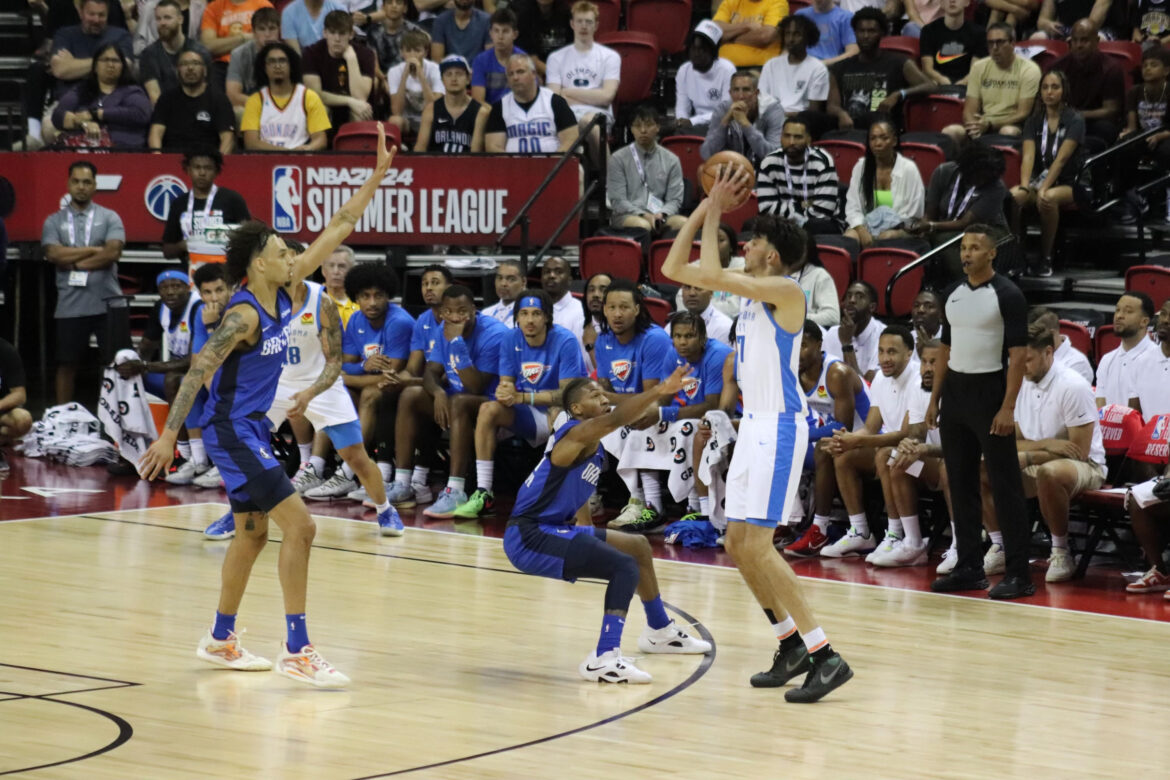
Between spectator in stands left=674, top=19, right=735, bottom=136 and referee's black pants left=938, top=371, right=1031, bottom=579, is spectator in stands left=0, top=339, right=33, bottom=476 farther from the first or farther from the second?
referee's black pants left=938, top=371, right=1031, bottom=579

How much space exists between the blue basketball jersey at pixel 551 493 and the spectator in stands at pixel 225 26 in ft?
29.5

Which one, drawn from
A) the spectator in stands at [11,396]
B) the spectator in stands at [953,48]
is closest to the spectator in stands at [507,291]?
the spectator in stands at [11,396]

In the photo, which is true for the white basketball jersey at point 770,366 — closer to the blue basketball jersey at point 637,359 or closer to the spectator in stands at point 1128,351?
the spectator in stands at point 1128,351

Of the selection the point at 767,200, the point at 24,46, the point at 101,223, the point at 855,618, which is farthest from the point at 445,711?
the point at 24,46

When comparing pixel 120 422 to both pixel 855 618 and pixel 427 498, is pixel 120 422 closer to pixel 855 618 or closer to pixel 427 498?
pixel 427 498

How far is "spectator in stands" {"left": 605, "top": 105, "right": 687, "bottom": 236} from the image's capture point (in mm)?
12516

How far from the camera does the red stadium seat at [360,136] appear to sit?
1323cm

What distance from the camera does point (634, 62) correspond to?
14391 millimetres

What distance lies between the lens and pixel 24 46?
615 inches

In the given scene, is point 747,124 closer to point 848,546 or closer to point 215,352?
point 848,546

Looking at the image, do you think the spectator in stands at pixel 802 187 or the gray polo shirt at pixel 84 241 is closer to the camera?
the spectator in stands at pixel 802 187

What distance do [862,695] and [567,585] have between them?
2583 millimetres

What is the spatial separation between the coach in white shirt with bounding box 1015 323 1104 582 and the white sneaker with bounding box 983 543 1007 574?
26 centimetres

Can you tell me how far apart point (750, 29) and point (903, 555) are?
21.1 feet
